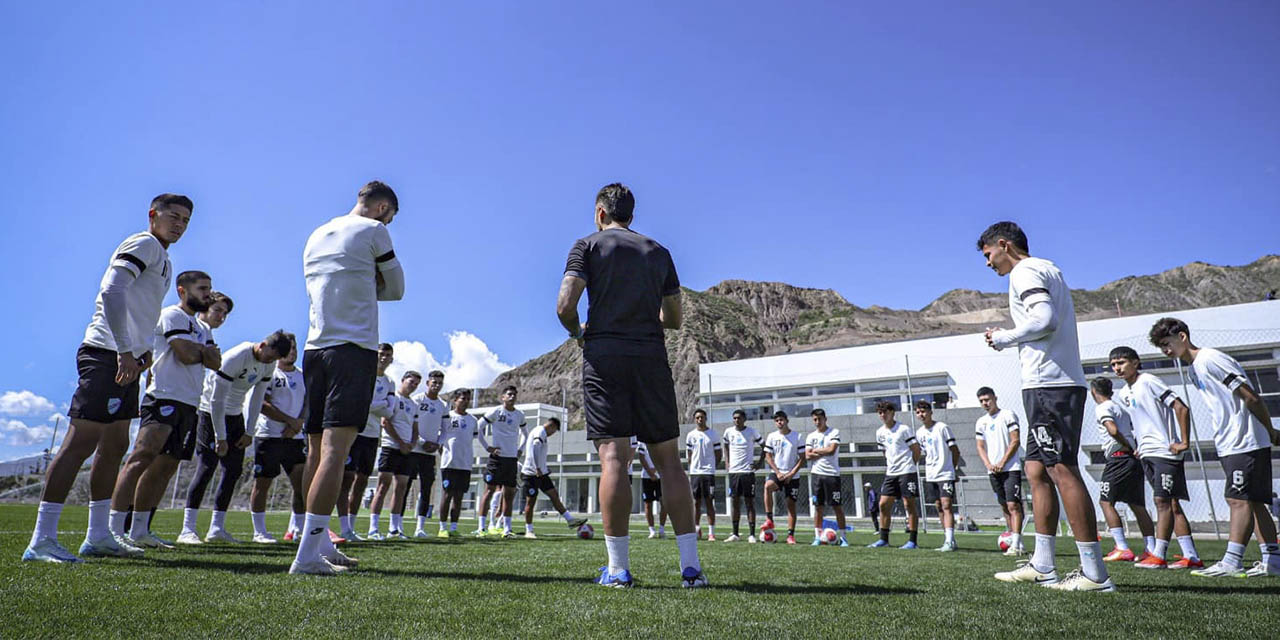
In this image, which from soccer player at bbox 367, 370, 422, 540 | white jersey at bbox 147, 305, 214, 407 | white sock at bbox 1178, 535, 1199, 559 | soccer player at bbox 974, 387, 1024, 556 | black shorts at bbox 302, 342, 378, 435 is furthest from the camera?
soccer player at bbox 367, 370, 422, 540

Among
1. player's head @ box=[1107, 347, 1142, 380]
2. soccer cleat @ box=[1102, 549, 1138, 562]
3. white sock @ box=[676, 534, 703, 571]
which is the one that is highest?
player's head @ box=[1107, 347, 1142, 380]

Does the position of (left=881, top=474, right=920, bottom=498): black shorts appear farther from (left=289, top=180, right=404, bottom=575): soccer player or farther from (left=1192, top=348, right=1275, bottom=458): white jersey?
(left=289, top=180, right=404, bottom=575): soccer player

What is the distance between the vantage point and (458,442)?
10469mm

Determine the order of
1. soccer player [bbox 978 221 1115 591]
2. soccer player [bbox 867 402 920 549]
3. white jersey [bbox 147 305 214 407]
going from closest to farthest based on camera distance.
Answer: soccer player [bbox 978 221 1115 591] < white jersey [bbox 147 305 214 407] < soccer player [bbox 867 402 920 549]

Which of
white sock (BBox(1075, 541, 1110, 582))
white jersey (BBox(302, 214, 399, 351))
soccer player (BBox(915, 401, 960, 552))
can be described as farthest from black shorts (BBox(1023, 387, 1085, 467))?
soccer player (BBox(915, 401, 960, 552))

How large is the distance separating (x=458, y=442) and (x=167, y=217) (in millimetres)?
6595

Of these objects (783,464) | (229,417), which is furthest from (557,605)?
(783,464)

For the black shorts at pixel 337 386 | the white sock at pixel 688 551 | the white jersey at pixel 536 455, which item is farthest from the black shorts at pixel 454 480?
the white sock at pixel 688 551

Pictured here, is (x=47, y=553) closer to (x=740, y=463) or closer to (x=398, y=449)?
(x=398, y=449)

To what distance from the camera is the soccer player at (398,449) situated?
8.60 metres

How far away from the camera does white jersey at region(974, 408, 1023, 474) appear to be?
8.27 meters

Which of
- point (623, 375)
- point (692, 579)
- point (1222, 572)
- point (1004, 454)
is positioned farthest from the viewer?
point (1004, 454)

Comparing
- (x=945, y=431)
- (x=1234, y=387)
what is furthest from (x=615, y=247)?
(x=945, y=431)

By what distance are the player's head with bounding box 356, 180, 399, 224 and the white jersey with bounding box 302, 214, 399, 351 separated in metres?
0.17
